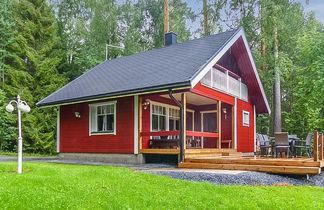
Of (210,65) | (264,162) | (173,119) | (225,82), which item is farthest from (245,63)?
(264,162)

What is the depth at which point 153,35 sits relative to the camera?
26172 mm

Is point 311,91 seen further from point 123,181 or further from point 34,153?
point 34,153

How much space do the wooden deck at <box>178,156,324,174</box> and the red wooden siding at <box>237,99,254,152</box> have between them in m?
5.11

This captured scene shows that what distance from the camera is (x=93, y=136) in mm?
12133

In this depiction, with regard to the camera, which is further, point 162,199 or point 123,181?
point 123,181

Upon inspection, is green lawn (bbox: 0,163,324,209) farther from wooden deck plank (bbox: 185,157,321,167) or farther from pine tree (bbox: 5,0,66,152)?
pine tree (bbox: 5,0,66,152)

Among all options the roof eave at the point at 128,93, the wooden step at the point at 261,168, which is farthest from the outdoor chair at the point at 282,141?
the roof eave at the point at 128,93

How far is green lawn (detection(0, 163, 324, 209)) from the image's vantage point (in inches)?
179

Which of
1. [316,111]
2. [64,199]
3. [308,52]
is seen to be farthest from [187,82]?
[316,111]

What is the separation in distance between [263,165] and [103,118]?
6.46 metres

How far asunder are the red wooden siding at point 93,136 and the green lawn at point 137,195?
4.73 m

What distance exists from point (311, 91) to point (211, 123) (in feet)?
19.8

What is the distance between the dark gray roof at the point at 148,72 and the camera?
32.1ft

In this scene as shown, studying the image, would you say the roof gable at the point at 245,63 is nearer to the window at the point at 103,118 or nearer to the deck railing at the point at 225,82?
the deck railing at the point at 225,82
